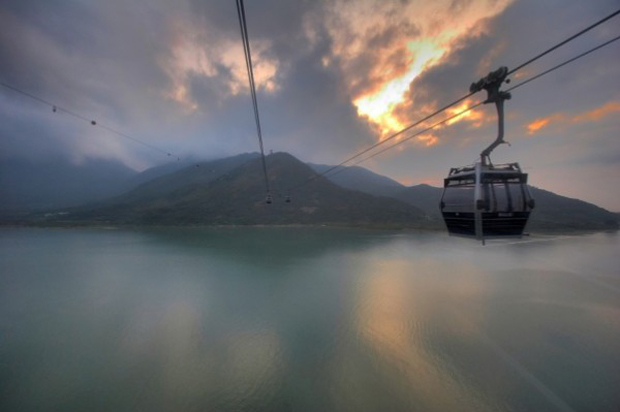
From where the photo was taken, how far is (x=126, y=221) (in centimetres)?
13812

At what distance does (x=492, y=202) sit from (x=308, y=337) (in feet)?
69.7

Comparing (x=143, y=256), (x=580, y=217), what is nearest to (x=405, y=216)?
(x=580, y=217)

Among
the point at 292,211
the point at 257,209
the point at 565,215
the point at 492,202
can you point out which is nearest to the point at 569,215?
the point at 565,215

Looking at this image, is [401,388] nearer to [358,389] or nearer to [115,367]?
[358,389]

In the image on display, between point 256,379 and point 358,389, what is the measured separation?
6916 millimetres

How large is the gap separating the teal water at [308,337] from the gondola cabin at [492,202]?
14.6 meters

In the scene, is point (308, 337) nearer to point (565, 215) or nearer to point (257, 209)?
point (257, 209)

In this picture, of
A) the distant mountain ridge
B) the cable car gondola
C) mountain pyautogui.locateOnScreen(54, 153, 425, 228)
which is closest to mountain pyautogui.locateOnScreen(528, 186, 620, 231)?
the distant mountain ridge

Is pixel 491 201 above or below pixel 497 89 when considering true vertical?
below

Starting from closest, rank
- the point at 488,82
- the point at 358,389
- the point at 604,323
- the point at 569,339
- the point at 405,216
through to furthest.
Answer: the point at 488,82 → the point at 358,389 → the point at 569,339 → the point at 604,323 → the point at 405,216

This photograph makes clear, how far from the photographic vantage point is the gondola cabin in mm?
6445

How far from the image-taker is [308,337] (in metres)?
23.4

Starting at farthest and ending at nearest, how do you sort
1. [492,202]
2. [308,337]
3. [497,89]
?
[308,337] → [492,202] → [497,89]

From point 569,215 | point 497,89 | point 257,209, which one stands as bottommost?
point 569,215
